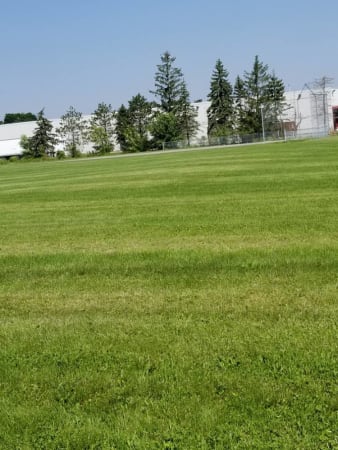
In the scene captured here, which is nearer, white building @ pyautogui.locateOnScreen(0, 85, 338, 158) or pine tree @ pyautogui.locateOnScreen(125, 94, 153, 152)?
white building @ pyautogui.locateOnScreen(0, 85, 338, 158)

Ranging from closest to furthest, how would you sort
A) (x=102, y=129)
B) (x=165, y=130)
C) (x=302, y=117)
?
(x=302, y=117)
(x=165, y=130)
(x=102, y=129)

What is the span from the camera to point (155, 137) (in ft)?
322

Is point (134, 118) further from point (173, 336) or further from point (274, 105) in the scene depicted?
point (173, 336)

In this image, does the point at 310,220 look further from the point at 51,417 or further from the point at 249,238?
the point at 51,417

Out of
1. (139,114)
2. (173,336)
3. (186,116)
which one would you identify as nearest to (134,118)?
(139,114)

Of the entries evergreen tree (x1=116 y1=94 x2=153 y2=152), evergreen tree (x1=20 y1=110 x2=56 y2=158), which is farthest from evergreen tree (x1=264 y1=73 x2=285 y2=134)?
evergreen tree (x1=20 y1=110 x2=56 y2=158)

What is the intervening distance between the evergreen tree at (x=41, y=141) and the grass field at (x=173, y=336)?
317 feet

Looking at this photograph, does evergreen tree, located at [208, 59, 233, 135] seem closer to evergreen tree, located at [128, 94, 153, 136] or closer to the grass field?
evergreen tree, located at [128, 94, 153, 136]

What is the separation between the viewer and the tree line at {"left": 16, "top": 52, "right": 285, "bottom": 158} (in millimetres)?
102812

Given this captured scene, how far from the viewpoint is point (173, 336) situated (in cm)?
520

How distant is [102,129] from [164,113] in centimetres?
1173

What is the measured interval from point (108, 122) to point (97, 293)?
342ft

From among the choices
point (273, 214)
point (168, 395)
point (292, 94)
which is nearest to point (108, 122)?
point (292, 94)

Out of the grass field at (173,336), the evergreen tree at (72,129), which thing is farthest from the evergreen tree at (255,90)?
the grass field at (173,336)
